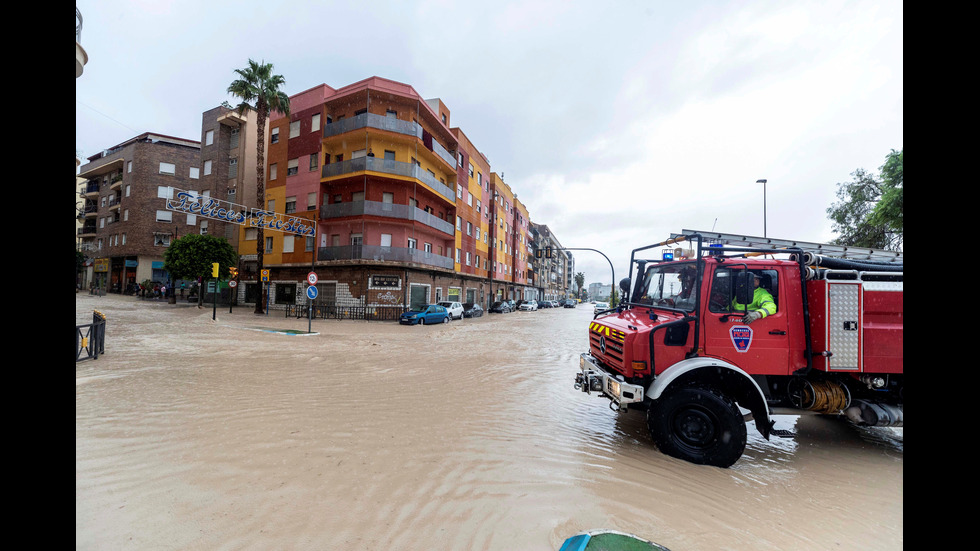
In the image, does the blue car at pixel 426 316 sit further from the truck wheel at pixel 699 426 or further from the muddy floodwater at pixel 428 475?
the truck wheel at pixel 699 426

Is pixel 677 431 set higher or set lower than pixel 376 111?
lower

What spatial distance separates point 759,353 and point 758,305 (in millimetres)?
581

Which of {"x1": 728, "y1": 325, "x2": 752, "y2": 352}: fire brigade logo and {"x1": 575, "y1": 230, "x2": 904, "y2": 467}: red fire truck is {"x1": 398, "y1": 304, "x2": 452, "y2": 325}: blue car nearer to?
{"x1": 575, "y1": 230, "x2": 904, "y2": 467}: red fire truck

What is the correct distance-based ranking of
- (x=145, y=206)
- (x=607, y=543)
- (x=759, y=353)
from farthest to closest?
(x=145, y=206) < (x=759, y=353) < (x=607, y=543)

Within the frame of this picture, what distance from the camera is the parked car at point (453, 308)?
26812 mm

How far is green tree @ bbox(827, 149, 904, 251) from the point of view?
63.8ft

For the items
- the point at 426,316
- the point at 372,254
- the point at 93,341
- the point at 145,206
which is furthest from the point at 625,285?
the point at 145,206

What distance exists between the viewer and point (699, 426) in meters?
4.50

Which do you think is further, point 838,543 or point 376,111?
point 376,111

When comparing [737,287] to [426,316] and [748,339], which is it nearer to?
[748,339]

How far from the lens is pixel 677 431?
4551 mm
